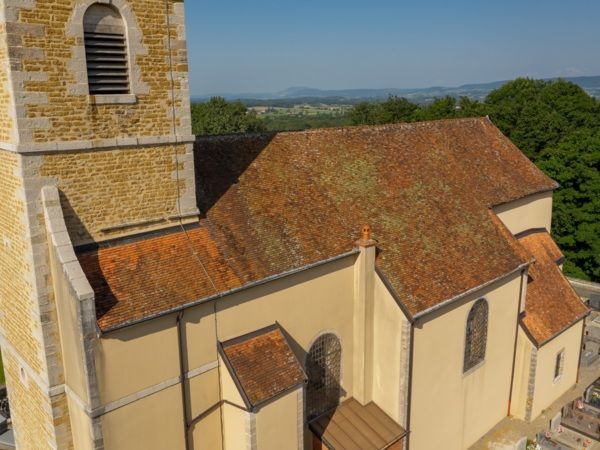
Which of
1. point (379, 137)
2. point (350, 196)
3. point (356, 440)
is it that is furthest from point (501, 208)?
point (356, 440)

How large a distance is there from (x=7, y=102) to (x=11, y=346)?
8303 mm

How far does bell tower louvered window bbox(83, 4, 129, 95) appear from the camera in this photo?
1399cm

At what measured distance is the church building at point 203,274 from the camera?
13.6 m

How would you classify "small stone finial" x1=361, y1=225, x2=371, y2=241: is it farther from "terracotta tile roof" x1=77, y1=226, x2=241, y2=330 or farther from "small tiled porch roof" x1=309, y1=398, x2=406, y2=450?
"small tiled porch roof" x1=309, y1=398, x2=406, y2=450

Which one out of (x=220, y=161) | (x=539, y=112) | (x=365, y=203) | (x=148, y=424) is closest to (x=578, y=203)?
(x=539, y=112)

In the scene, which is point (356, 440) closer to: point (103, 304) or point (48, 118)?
point (103, 304)

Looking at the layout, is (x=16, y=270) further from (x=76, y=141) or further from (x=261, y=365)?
(x=261, y=365)

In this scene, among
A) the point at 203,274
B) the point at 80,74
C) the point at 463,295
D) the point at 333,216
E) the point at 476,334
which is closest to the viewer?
the point at 80,74

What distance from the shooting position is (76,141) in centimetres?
1393

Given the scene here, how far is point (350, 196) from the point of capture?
21.6 m

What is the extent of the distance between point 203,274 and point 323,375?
21.4 ft

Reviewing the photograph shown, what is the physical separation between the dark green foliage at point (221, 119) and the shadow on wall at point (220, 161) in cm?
4665

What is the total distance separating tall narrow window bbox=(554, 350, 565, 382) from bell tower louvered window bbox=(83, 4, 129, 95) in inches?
923

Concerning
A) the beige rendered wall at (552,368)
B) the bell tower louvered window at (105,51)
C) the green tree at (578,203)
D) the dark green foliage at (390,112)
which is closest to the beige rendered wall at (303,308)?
the bell tower louvered window at (105,51)
